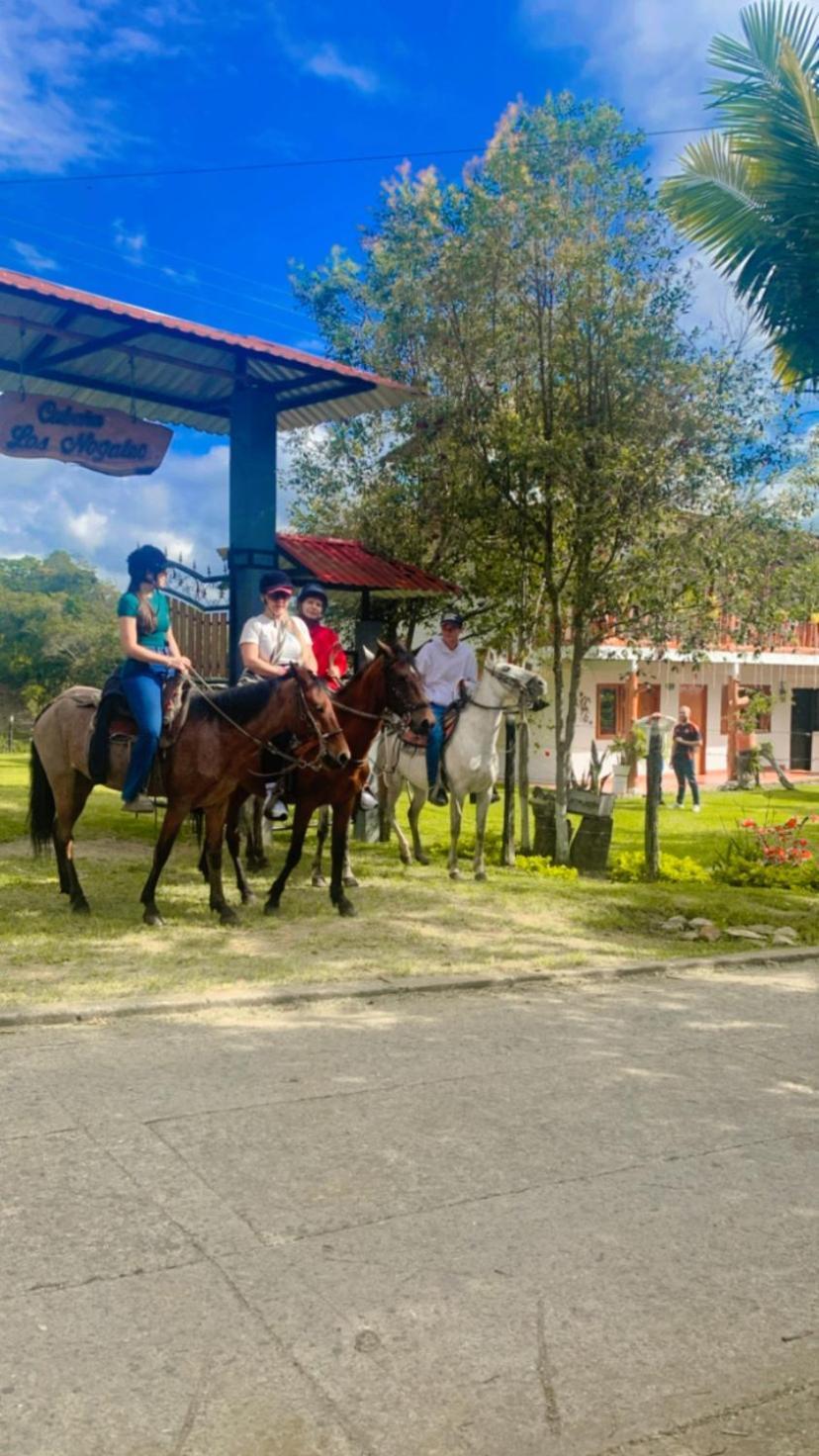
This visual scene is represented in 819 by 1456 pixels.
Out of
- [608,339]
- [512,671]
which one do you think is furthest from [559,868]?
[608,339]

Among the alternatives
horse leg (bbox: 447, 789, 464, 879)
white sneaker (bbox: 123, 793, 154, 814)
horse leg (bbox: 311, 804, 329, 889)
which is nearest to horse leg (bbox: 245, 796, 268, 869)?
A: horse leg (bbox: 311, 804, 329, 889)

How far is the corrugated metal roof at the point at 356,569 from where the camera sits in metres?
12.8

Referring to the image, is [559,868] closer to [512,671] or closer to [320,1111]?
[512,671]

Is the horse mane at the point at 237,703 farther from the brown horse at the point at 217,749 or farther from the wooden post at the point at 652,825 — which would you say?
the wooden post at the point at 652,825

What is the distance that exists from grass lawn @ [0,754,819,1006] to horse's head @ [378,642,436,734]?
1.70 metres

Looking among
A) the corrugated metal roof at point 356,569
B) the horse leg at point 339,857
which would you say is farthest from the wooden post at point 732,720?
the horse leg at point 339,857

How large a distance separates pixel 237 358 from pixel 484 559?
14.8 ft

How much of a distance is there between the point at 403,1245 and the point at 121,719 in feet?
19.4

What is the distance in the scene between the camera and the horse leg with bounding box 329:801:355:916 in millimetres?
9375

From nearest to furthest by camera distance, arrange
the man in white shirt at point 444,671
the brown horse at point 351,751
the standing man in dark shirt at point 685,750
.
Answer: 1. the brown horse at point 351,751
2. the man in white shirt at point 444,671
3. the standing man in dark shirt at point 685,750

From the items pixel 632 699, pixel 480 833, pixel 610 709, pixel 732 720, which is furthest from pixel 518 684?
pixel 732 720

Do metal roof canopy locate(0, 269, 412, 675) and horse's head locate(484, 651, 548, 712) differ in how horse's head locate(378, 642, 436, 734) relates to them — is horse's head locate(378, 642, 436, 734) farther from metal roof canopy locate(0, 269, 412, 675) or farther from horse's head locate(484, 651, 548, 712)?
metal roof canopy locate(0, 269, 412, 675)

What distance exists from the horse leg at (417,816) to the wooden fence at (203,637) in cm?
254

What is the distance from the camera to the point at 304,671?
8.80 metres
